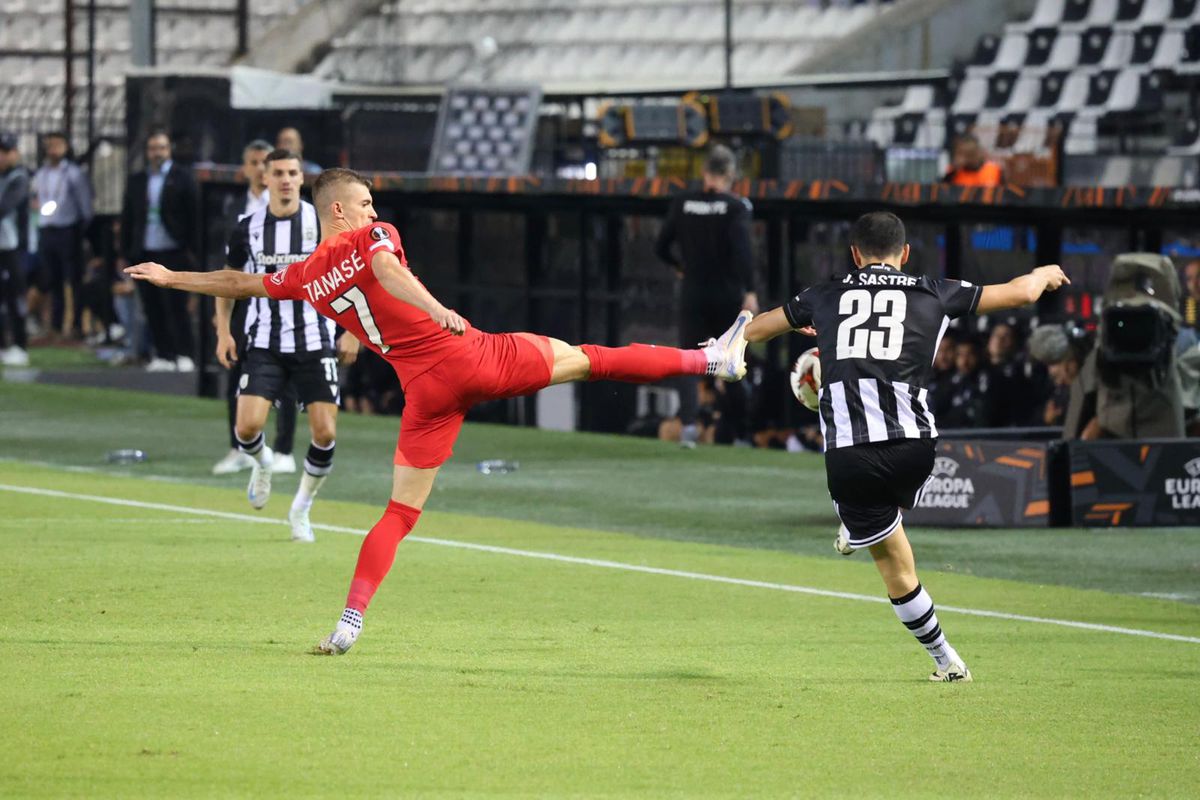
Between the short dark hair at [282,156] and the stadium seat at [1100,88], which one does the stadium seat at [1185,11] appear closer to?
the stadium seat at [1100,88]

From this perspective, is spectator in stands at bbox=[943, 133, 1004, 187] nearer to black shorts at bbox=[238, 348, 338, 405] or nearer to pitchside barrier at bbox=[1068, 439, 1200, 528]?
pitchside barrier at bbox=[1068, 439, 1200, 528]

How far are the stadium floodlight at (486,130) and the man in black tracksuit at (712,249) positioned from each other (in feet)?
36.0

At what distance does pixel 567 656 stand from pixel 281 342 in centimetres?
410

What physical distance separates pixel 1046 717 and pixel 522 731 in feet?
5.99

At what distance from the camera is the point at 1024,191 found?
15.6 meters

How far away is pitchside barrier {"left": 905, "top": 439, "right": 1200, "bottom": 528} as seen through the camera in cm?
1251

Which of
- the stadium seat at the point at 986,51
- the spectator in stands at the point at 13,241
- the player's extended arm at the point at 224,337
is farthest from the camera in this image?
the stadium seat at the point at 986,51

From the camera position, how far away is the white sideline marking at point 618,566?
9441 millimetres

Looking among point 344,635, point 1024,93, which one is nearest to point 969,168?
point 1024,93

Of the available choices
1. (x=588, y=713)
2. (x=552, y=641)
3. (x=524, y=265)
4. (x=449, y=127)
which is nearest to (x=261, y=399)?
(x=552, y=641)

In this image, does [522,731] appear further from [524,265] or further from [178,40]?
[178,40]

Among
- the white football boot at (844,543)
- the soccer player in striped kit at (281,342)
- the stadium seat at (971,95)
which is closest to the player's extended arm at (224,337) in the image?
the soccer player in striped kit at (281,342)

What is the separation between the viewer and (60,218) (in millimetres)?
24234

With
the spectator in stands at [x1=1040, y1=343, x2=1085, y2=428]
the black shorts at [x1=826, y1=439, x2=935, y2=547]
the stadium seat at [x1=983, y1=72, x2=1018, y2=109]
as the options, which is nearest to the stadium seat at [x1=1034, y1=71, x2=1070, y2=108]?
the stadium seat at [x1=983, y1=72, x2=1018, y2=109]
